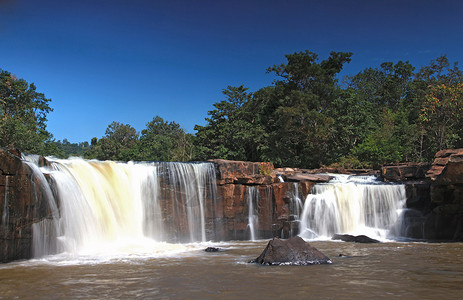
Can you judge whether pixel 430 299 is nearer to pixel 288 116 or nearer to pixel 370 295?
pixel 370 295

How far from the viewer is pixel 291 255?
960 centimetres

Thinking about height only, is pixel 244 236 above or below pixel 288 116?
below

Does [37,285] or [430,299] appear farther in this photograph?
[37,285]

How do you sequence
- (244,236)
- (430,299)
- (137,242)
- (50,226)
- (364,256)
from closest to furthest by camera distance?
1. (430,299)
2. (364,256)
3. (50,226)
4. (137,242)
5. (244,236)

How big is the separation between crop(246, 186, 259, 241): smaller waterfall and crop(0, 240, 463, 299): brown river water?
6885mm

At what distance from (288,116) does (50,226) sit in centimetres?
2202

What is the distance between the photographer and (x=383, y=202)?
18438 millimetres

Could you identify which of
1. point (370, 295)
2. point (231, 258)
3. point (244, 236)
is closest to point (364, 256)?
point (231, 258)

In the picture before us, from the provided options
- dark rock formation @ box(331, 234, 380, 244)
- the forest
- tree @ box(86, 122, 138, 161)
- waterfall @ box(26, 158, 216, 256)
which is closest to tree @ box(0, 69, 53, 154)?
the forest

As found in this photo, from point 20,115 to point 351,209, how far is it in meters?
36.4

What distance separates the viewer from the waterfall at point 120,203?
12930mm

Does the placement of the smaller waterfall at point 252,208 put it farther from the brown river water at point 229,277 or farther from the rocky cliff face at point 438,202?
the rocky cliff face at point 438,202

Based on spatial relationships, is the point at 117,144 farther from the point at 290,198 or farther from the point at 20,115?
the point at 290,198

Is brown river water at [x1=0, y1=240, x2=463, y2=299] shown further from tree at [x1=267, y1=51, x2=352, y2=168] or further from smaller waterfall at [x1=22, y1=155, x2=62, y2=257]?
tree at [x1=267, y1=51, x2=352, y2=168]
